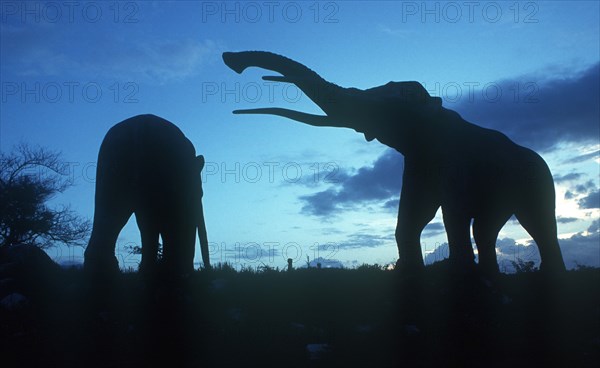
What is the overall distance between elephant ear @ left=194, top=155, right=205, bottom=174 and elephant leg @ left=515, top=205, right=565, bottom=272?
268 inches

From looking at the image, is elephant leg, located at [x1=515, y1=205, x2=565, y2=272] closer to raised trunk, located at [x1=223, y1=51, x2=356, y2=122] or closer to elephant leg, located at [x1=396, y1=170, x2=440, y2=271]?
elephant leg, located at [x1=396, y1=170, x2=440, y2=271]

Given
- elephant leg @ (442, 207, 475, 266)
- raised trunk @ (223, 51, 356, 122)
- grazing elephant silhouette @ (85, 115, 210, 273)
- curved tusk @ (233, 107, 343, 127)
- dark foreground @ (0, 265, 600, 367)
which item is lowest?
dark foreground @ (0, 265, 600, 367)

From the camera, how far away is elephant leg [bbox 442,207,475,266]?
11.7 metres

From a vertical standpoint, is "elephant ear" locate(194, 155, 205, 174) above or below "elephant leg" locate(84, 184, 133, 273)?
above

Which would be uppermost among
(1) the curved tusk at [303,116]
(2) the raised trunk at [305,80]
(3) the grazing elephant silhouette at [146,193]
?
(2) the raised trunk at [305,80]

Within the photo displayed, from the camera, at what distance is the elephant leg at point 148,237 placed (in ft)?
39.8

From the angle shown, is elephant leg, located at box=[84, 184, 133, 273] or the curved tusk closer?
elephant leg, located at box=[84, 184, 133, 273]

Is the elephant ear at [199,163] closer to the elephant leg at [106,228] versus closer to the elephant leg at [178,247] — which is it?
the elephant leg at [178,247]

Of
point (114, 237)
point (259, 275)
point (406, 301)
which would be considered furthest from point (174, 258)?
point (406, 301)

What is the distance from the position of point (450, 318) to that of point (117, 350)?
5354 mm

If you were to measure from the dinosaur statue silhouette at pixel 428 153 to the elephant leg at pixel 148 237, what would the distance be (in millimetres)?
2859

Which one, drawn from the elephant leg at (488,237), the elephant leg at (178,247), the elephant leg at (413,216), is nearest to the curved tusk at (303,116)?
the elephant leg at (413,216)

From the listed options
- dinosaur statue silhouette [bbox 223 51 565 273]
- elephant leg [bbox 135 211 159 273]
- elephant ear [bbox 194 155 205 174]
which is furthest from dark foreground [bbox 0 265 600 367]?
elephant ear [bbox 194 155 205 174]

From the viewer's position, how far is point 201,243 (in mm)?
13992
